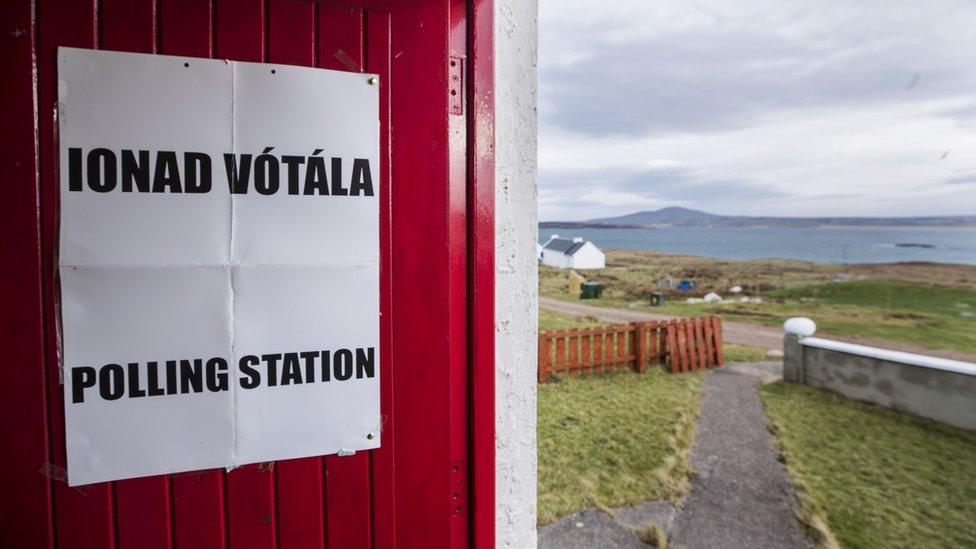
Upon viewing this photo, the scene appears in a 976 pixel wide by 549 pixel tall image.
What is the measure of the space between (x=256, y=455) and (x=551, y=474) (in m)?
4.43

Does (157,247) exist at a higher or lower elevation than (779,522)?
higher

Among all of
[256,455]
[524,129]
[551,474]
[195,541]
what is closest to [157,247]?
[256,455]

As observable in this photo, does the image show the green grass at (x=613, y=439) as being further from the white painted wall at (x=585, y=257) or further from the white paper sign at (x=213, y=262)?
the white painted wall at (x=585, y=257)

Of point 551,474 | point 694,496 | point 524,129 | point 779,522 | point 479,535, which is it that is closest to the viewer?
point 479,535

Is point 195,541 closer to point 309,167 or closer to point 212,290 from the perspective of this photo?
point 212,290

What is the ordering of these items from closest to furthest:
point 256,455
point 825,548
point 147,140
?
point 147,140 → point 256,455 → point 825,548

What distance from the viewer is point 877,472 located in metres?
5.60

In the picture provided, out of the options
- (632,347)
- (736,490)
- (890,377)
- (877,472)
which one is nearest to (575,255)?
(632,347)

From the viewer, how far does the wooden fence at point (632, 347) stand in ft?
30.2

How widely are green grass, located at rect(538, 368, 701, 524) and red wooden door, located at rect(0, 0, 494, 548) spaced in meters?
3.24

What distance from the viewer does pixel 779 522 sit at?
14.8 ft

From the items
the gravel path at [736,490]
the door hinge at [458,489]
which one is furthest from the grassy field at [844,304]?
the door hinge at [458,489]

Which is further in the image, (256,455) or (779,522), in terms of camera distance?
(779,522)

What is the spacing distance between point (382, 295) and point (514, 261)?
50 cm
